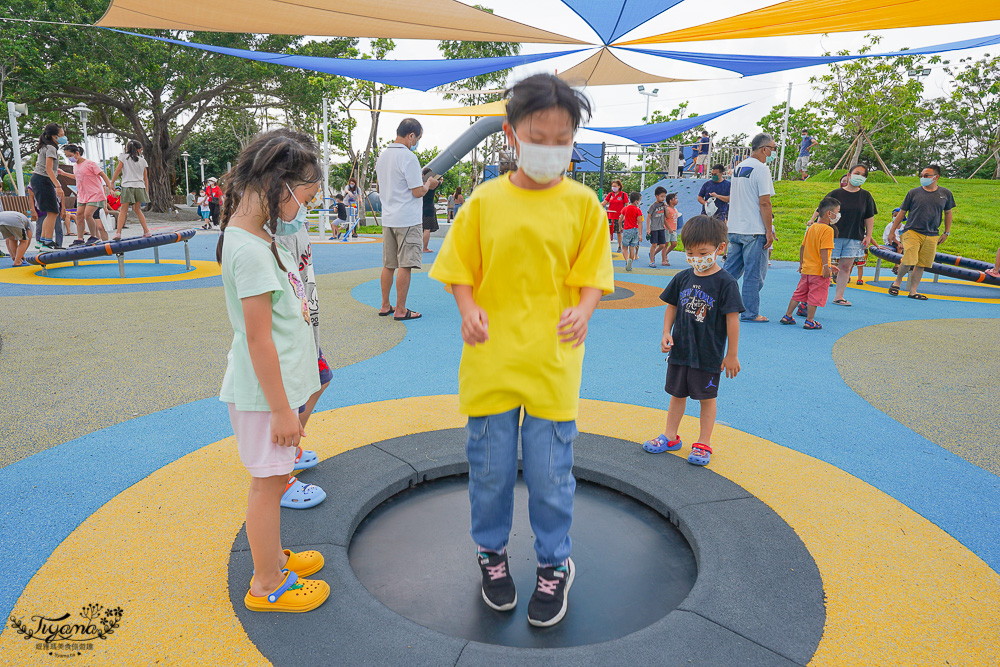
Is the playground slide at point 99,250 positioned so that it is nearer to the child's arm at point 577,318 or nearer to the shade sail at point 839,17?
the shade sail at point 839,17

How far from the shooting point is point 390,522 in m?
2.56

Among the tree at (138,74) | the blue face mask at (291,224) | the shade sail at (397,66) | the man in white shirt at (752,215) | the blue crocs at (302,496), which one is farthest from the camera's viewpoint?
the tree at (138,74)

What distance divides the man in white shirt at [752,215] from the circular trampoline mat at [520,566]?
4.65 metres

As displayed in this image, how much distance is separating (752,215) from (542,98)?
5.44m

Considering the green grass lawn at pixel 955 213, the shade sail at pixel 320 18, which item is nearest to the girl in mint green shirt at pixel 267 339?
the shade sail at pixel 320 18

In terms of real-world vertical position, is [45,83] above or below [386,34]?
above

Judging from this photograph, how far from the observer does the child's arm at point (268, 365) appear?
1.64 metres

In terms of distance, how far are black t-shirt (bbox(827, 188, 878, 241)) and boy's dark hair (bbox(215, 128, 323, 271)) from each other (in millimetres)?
7244

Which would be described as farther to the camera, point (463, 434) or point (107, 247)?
point (107, 247)

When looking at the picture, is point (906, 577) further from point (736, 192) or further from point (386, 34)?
point (386, 34)

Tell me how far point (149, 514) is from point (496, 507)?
157 centimetres

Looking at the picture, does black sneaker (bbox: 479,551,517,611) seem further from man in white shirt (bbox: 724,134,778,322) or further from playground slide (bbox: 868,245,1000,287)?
playground slide (bbox: 868,245,1000,287)

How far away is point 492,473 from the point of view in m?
1.91

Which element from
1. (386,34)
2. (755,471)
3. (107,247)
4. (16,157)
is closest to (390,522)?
(755,471)
